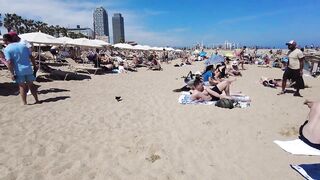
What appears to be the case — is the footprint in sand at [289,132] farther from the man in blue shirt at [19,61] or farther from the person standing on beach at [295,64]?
Result: the man in blue shirt at [19,61]

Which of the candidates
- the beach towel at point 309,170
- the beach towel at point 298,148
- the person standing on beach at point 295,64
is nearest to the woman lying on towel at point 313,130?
the beach towel at point 298,148

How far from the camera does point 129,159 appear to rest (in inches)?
163

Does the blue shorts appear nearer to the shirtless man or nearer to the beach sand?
the beach sand

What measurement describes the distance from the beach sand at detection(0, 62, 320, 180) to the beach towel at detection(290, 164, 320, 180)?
13 cm

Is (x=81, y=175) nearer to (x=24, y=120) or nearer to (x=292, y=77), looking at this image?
(x=24, y=120)

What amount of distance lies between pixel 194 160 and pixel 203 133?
117cm

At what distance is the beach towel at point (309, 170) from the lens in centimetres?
359

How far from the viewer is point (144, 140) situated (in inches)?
192

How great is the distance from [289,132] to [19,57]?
5679mm

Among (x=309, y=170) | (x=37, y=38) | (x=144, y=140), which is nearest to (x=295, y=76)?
(x=309, y=170)

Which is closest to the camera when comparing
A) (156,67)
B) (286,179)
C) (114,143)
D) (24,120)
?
(286,179)

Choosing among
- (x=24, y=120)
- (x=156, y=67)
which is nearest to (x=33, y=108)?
(x=24, y=120)

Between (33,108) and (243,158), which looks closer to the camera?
(243,158)

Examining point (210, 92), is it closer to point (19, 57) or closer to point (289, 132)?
point (289, 132)
